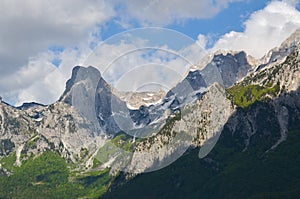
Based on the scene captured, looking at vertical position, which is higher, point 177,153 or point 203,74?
point 203,74

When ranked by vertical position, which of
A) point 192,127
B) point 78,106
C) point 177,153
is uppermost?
point 78,106

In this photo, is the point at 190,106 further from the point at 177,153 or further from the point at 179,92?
the point at 177,153

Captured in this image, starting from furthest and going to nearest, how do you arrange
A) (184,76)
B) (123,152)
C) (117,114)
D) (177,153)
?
(123,152)
(117,114)
(177,153)
(184,76)

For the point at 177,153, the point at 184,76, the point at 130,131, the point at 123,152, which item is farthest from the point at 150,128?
the point at 184,76

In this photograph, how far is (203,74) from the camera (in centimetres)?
3534

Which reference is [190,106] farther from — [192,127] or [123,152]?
[123,152]

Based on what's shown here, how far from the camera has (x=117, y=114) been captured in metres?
37.6

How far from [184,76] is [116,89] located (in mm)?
4656

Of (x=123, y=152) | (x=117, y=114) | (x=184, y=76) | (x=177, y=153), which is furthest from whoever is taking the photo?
(x=123, y=152)

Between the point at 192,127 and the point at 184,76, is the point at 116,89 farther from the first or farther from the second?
the point at 192,127

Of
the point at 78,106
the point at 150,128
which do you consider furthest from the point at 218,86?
the point at 78,106

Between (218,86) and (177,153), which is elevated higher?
(218,86)

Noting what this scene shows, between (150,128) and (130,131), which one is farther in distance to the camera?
(150,128)

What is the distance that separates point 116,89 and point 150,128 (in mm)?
12011
